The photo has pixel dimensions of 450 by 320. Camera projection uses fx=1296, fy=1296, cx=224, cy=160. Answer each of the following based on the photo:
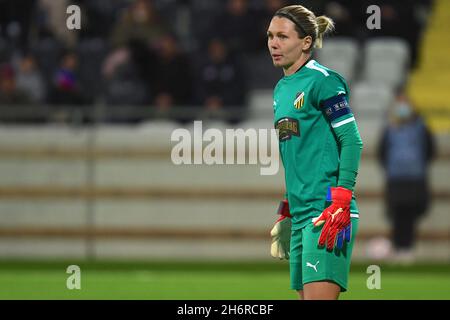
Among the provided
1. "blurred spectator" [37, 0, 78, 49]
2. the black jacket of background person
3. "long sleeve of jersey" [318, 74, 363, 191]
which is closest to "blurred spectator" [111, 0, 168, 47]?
"blurred spectator" [37, 0, 78, 49]

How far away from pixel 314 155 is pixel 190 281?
25.9 ft

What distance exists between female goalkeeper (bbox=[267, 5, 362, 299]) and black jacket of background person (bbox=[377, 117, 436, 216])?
34.8 feet

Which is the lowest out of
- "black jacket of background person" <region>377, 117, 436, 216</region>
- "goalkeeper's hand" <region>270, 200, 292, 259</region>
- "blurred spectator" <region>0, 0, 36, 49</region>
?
"goalkeeper's hand" <region>270, 200, 292, 259</region>

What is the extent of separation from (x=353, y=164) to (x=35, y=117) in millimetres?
12419

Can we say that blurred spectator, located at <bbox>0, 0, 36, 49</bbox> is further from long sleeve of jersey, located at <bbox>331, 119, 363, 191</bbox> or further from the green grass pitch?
long sleeve of jersey, located at <bbox>331, 119, 363, 191</bbox>

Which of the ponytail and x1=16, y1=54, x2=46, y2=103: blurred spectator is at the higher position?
x1=16, y1=54, x2=46, y2=103: blurred spectator

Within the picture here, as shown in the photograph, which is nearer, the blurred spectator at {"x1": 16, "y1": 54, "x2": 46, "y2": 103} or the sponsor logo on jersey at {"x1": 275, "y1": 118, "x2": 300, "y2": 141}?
the sponsor logo on jersey at {"x1": 275, "y1": 118, "x2": 300, "y2": 141}

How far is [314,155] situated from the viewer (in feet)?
23.5

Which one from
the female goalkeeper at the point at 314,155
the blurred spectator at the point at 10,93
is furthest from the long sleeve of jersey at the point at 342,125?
the blurred spectator at the point at 10,93

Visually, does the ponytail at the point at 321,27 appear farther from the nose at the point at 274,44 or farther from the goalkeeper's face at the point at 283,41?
the nose at the point at 274,44

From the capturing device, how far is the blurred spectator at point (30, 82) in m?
19.4

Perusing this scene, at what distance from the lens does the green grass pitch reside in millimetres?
12984

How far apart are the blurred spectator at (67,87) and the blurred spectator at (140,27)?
101cm

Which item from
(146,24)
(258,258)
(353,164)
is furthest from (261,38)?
(353,164)
